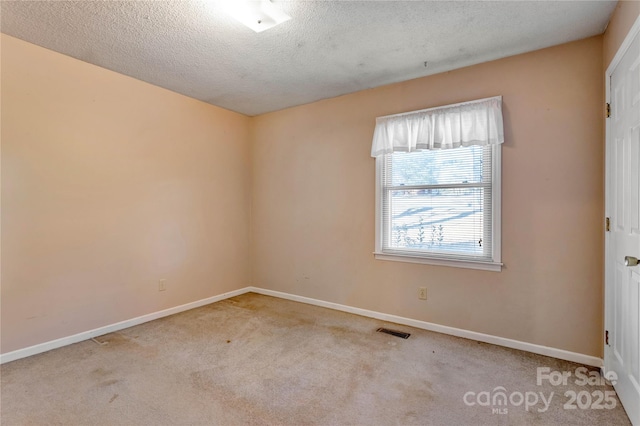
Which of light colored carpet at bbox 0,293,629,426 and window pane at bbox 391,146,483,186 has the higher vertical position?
window pane at bbox 391,146,483,186

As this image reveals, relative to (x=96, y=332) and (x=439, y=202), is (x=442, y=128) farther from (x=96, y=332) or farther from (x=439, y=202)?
(x=96, y=332)

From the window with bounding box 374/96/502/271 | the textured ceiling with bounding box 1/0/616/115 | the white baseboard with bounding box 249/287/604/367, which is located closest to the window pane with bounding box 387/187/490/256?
the window with bounding box 374/96/502/271

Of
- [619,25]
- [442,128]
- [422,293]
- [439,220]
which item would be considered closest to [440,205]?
[439,220]

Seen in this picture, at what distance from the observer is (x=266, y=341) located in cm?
278

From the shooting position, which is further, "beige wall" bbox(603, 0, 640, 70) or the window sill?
the window sill

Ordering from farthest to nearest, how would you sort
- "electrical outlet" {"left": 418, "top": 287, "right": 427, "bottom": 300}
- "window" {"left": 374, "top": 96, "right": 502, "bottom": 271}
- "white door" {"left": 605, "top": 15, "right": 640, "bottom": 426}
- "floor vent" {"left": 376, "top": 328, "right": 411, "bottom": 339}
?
1. "electrical outlet" {"left": 418, "top": 287, "right": 427, "bottom": 300}
2. "floor vent" {"left": 376, "top": 328, "right": 411, "bottom": 339}
3. "window" {"left": 374, "top": 96, "right": 502, "bottom": 271}
4. "white door" {"left": 605, "top": 15, "right": 640, "bottom": 426}

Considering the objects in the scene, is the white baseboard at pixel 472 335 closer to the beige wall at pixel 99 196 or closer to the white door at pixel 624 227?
the white door at pixel 624 227

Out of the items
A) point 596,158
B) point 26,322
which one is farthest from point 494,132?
point 26,322

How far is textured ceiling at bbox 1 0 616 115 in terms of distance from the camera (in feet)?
6.66

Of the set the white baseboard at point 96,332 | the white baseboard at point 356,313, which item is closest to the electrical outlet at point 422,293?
the white baseboard at point 356,313

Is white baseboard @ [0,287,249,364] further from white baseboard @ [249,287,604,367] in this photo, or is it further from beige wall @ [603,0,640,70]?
beige wall @ [603,0,640,70]

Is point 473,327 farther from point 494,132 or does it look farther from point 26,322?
point 26,322

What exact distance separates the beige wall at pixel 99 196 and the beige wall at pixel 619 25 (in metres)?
3.77

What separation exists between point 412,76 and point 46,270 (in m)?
3.70
